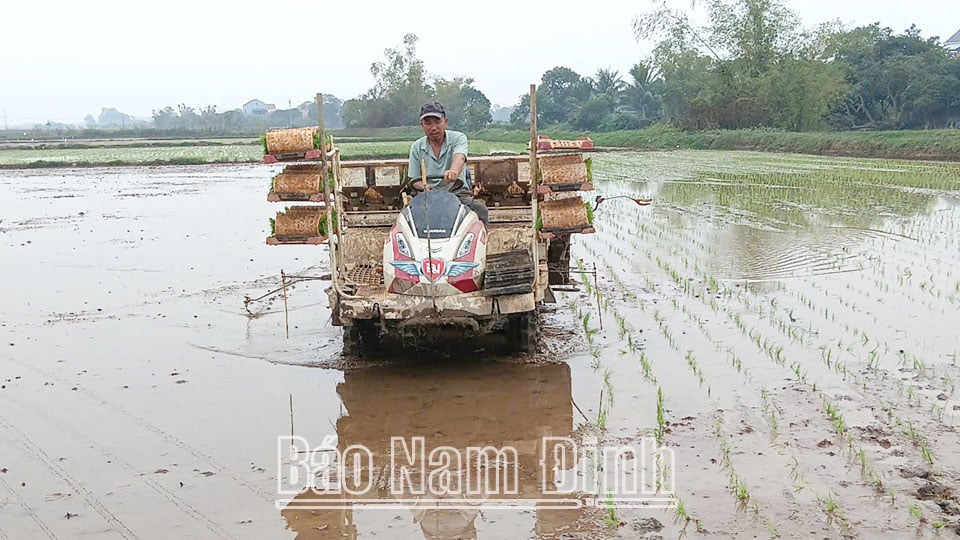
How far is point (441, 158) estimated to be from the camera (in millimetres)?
7285

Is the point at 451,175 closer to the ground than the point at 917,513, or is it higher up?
higher up

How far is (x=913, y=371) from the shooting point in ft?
21.9

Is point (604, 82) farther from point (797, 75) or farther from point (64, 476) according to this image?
point (64, 476)

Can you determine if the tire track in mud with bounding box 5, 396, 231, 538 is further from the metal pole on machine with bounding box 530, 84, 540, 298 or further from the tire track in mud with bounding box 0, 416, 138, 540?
the metal pole on machine with bounding box 530, 84, 540, 298

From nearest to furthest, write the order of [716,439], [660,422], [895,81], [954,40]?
[716,439], [660,422], [895,81], [954,40]

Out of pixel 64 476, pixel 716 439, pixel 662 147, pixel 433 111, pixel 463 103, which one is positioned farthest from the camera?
pixel 463 103

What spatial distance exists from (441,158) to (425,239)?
2.74ft

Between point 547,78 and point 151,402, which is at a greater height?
point 547,78

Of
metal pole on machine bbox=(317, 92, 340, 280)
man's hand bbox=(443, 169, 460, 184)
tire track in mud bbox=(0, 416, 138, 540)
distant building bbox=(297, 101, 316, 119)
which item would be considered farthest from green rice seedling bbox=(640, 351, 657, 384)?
distant building bbox=(297, 101, 316, 119)

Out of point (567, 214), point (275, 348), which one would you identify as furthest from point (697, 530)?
point (275, 348)

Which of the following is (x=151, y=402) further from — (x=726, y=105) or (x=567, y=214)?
(x=726, y=105)

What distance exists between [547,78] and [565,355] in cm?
8034

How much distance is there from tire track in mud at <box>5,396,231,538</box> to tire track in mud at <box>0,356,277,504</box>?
1.07ft

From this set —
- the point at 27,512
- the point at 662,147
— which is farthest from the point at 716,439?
the point at 662,147
